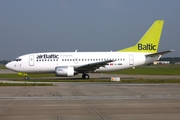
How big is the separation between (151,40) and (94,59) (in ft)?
22.1

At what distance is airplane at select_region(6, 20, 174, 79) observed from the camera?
3456 cm

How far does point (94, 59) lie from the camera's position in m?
35.2

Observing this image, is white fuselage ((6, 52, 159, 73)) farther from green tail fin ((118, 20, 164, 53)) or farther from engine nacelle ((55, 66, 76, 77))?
engine nacelle ((55, 66, 76, 77))

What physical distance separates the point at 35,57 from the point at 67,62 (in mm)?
3589

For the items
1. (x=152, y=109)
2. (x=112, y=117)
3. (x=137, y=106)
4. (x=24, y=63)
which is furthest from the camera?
(x=24, y=63)

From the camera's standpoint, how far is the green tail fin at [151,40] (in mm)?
35312

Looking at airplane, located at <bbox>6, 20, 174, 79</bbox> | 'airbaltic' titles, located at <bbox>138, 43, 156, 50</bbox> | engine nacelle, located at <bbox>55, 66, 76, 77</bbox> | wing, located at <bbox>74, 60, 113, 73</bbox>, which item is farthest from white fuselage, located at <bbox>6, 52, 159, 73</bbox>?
engine nacelle, located at <bbox>55, 66, 76, 77</bbox>

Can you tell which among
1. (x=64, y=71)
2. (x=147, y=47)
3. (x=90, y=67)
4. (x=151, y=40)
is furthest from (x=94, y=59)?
(x=151, y=40)

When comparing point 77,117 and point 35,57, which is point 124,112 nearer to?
point 77,117

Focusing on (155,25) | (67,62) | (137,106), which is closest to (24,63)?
(67,62)

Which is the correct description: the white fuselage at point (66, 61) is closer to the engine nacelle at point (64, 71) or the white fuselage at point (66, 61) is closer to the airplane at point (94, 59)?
the airplane at point (94, 59)

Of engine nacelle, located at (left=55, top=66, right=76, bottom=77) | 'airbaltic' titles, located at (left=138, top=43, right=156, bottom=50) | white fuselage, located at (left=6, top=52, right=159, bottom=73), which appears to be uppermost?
'airbaltic' titles, located at (left=138, top=43, right=156, bottom=50)

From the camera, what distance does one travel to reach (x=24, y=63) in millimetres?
34656

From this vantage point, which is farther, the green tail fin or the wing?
the green tail fin
